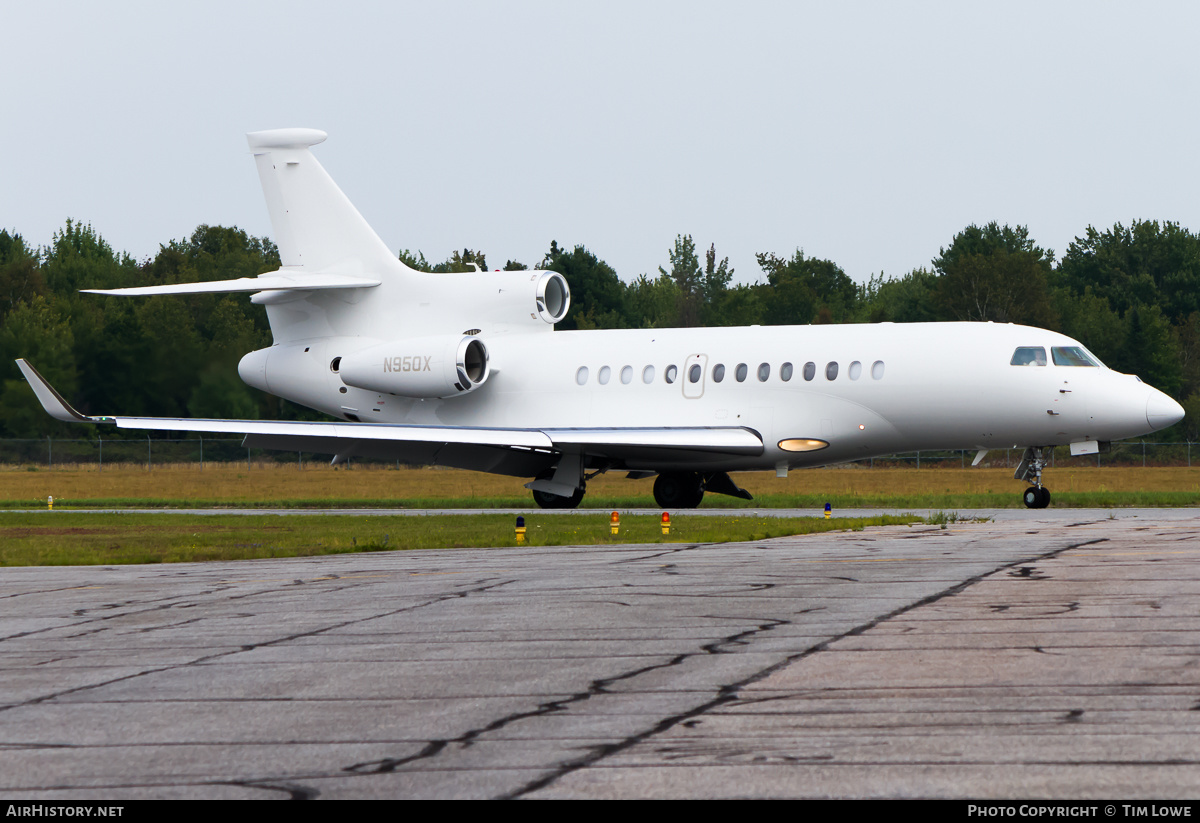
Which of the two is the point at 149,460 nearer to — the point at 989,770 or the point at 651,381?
the point at 651,381

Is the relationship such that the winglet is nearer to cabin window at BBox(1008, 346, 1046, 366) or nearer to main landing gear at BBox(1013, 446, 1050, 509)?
cabin window at BBox(1008, 346, 1046, 366)

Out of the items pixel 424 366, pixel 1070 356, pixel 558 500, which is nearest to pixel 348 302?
pixel 424 366

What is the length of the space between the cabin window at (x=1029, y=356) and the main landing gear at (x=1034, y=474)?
76.6 inches

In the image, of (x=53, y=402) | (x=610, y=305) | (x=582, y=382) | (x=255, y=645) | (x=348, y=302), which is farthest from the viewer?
(x=610, y=305)

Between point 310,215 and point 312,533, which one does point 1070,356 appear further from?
point 310,215

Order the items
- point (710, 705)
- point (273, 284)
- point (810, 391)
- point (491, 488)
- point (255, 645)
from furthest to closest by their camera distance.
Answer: point (491, 488) → point (273, 284) → point (810, 391) → point (255, 645) → point (710, 705)

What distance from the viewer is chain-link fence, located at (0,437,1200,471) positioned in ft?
177

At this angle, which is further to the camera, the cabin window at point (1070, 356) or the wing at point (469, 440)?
the wing at point (469, 440)

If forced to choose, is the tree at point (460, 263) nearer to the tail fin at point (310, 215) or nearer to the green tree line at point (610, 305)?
the green tree line at point (610, 305)

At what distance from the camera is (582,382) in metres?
31.2

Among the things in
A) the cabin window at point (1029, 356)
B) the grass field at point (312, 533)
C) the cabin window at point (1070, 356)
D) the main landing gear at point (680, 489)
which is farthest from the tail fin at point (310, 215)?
the cabin window at point (1070, 356)

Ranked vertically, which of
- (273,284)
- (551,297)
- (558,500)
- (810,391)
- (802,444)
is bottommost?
(558,500)

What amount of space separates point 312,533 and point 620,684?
15.6m

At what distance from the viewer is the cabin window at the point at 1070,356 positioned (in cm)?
2659
